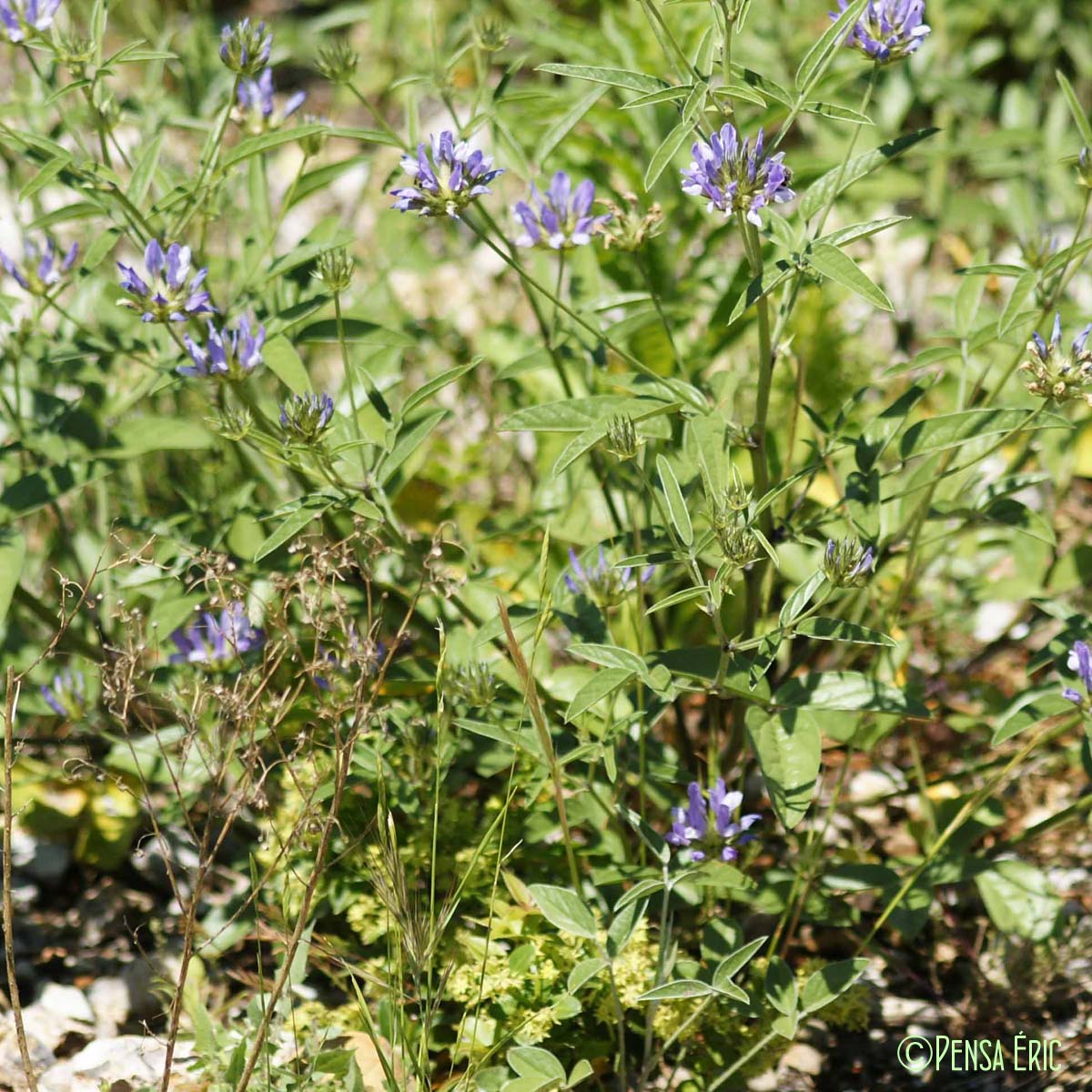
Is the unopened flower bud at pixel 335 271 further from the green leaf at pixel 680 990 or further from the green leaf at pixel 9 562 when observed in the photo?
the green leaf at pixel 680 990

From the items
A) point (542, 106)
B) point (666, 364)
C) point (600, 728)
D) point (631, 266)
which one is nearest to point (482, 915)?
point (600, 728)

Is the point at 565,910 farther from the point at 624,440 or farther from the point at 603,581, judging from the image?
the point at 624,440

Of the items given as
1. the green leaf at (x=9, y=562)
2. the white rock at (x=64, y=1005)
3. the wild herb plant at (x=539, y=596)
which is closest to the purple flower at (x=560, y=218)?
the wild herb plant at (x=539, y=596)

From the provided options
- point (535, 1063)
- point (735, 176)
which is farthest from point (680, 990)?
point (735, 176)

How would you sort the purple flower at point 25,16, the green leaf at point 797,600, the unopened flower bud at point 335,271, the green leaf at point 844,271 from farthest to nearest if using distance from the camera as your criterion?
the purple flower at point 25,16 < the unopened flower bud at point 335,271 < the green leaf at point 797,600 < the green leaf at point 844,271

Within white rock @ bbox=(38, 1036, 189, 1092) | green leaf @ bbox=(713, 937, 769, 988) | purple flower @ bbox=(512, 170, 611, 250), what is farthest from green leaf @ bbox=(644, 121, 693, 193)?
white rock @ bbox=(38, 1036, 189, 1092)

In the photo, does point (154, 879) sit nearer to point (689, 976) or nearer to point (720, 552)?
point (689, 976)

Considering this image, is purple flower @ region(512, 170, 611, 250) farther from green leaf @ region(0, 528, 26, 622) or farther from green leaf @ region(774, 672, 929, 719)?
green leaf @ region(0, 528, 26, 622)
